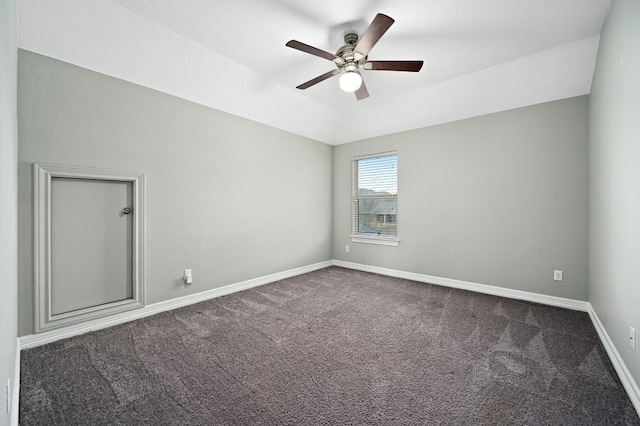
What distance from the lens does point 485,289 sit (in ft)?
12.2

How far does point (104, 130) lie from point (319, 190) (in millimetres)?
3315

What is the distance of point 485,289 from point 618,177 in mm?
2188

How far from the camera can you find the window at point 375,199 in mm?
4707

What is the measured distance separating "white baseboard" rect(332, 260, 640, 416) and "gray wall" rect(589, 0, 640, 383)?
75 mm

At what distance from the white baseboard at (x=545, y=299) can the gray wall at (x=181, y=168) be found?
1.35 m

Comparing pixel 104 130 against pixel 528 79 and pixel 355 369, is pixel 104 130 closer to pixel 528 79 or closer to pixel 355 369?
pixel 355 369

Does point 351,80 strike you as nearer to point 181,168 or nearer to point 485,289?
point 181,168

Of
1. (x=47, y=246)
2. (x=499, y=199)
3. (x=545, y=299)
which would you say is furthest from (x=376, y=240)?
(x=47, y=246)

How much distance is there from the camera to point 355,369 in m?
1.96

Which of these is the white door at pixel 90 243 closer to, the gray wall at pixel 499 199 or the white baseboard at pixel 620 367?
the gray wall at pixel 499 199

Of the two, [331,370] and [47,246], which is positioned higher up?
[47,246]

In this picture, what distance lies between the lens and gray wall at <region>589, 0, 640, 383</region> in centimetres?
164

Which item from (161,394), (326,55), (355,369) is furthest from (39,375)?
(326,55)

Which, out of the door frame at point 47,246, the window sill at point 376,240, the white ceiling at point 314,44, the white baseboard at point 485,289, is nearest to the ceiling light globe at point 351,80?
the white ceiling at point 314,44
